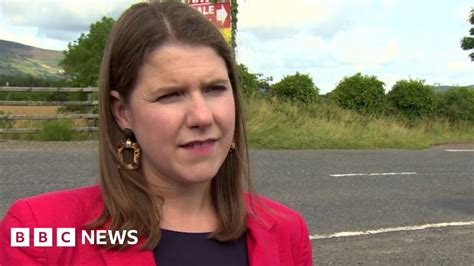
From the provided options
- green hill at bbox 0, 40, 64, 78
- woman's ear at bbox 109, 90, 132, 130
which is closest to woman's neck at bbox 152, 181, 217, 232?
woman's ear at bbox 109, 90, 132, 130

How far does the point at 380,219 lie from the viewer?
630 centimetres

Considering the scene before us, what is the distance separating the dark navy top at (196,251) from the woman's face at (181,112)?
18 cm

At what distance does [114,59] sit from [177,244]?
0.56 m

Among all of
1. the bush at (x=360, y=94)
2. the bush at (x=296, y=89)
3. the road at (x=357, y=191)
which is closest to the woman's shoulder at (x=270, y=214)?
the road at (x=357, y=191)

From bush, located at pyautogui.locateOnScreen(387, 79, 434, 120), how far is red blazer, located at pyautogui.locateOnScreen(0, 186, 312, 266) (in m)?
20.2

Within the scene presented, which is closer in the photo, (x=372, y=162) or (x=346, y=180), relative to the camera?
(x=346, y=180)

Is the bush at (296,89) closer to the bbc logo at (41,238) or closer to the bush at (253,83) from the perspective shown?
the bush at (253,83)

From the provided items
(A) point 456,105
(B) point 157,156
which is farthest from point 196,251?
(A) point 456,105

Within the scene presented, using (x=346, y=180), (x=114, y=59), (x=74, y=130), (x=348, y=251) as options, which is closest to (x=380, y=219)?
(x=348, y=251)

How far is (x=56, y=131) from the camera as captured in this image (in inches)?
520

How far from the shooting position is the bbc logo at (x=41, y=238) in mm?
1374

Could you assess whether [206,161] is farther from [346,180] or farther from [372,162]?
[372,162]

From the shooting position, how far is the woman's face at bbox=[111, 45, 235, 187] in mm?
1434

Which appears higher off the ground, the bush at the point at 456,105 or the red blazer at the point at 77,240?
the bush at the point at 456,105
